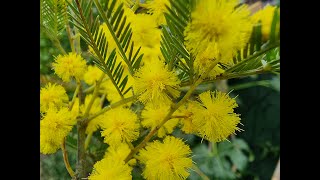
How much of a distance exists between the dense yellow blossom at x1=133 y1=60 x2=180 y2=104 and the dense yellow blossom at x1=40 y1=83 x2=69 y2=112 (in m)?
0.14

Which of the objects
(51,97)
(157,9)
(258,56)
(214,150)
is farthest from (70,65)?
(214,150)

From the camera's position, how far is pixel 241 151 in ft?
3.42

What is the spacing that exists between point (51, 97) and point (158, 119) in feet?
0.45

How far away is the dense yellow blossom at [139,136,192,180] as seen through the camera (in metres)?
0.46

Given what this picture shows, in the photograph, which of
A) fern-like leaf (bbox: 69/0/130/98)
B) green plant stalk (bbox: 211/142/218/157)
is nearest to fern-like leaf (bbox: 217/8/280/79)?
fern-like leaf (bbox: 69/0/130/98)

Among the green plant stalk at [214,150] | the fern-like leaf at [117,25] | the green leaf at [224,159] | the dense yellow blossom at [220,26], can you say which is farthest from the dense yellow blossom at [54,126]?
the green plant stalk at [214,150]

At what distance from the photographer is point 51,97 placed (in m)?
0.55

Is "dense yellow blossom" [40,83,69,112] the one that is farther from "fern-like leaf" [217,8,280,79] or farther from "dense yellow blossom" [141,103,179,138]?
"fern-like leaf" [217,8,280,79]

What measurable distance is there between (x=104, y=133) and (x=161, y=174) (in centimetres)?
9

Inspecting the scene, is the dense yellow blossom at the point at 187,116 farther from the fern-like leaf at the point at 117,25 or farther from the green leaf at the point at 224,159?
the green leaf at the point at 224,159

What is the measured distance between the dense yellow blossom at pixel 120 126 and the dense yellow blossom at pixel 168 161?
3 cm

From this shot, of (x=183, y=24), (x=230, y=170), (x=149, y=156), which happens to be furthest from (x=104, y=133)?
(x=230, y=170)

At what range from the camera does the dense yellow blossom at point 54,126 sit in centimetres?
52
